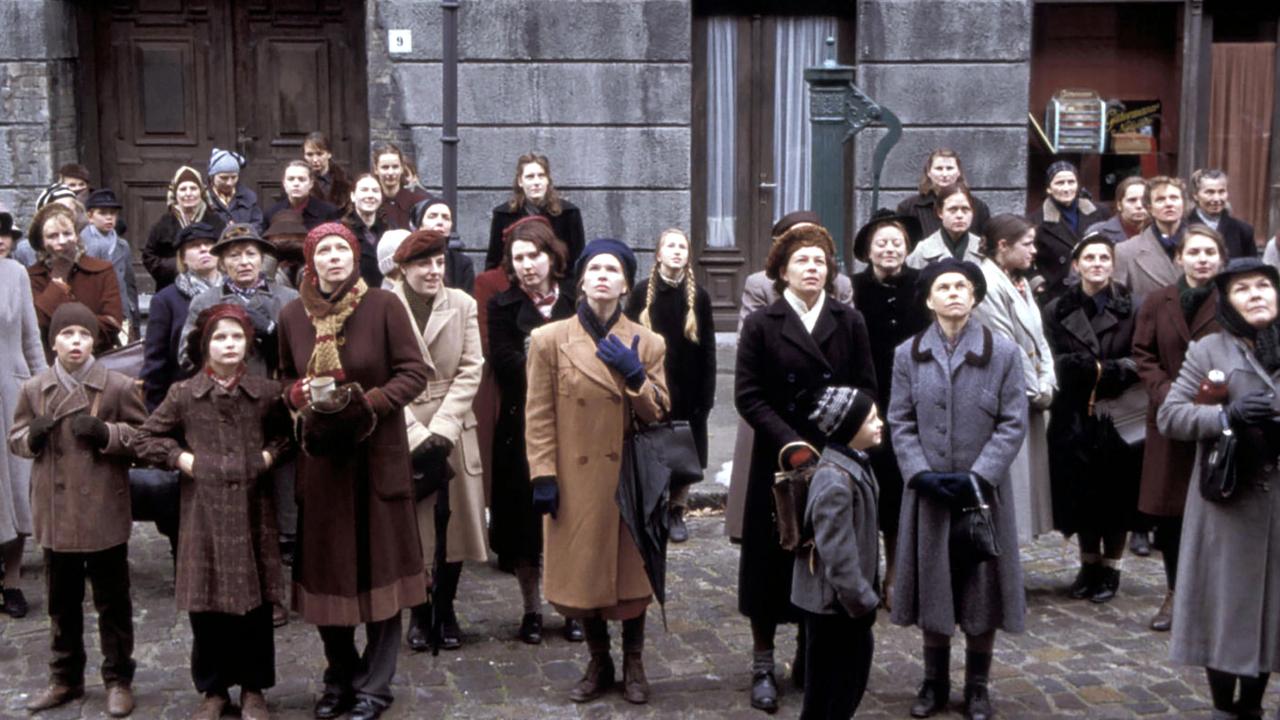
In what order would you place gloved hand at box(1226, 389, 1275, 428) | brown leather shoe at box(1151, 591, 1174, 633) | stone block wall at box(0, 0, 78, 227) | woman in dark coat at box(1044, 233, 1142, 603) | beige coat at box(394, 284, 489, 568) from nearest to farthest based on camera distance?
1. gloved hand at box(1226, 389, 1275, 428)
2. beige coat at box(394, 284, 489, 568)
3. brown leather shoe at box(1151, 591, 1174, 633)
4. woman in dark coat at box(1044, 233, 1142, 603)
5. stone block wall at box(0, 0, 78, 227)

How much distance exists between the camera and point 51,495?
6531 millimetres

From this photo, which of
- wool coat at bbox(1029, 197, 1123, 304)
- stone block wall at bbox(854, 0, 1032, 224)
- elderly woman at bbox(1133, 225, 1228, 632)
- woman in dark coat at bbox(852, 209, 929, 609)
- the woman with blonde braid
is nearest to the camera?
elderly woman at bbox(1133, 225, 1228, 632)

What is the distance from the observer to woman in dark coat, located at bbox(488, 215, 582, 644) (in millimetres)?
7395

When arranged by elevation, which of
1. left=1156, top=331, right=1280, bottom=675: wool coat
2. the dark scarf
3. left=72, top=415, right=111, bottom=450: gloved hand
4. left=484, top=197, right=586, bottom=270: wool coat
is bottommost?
left=1156, top=331, right=1280, bottom=675: wool coat

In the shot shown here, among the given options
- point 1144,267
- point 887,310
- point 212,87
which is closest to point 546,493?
point 887,310

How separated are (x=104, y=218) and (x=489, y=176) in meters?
4.16

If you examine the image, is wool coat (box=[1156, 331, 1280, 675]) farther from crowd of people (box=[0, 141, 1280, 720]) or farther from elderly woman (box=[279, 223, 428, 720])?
elderly woman (box=[279, 223, 428, 720])

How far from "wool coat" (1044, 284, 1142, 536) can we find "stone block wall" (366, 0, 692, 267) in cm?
617

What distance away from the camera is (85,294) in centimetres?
874

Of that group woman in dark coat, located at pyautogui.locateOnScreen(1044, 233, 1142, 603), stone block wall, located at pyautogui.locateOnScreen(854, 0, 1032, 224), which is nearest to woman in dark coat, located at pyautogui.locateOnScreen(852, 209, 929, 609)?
woman in dark coat, located at pyautogui.locateOnScreen(1044, 233, 1142, 603)

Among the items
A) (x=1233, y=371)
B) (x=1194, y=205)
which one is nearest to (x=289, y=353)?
(x=1233, y=371)

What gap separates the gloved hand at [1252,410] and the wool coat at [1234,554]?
0.04 meters

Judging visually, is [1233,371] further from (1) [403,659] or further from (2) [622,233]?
(2) [622,233]

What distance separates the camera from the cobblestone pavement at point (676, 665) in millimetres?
6609
